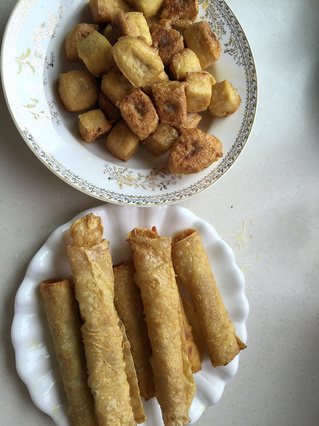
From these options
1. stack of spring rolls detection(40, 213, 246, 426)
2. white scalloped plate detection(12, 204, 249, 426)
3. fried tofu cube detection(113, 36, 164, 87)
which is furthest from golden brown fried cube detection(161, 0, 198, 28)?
stack of spring rolls detection(40, 213, 246, 426)

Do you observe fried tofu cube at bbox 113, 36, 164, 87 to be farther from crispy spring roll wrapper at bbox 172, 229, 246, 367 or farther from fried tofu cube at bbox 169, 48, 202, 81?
crispy spring roll wrapper at bbox 172, 229, 246, 367

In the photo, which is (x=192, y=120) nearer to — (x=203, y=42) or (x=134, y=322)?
(x=203, y=42)

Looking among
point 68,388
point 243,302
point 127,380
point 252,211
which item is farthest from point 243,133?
point 68,388

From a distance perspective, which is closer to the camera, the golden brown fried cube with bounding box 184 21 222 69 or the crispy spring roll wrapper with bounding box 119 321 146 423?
the crispy spring roll wrapper with bounding box 119 321 146 423

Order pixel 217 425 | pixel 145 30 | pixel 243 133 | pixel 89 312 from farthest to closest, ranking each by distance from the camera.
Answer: pixel 217 425, pixel 243 133, pixel 145 30, pixel 89 312

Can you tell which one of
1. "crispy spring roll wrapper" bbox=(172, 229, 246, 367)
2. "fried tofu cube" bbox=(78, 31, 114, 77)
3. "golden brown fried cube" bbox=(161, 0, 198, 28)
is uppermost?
"golden brown fried cube" bbox=(161, 0, 198, 28)

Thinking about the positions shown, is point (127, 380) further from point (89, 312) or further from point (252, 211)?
point (252, 211)

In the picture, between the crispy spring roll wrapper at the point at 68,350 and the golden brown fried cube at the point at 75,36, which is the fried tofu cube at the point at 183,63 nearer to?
the golden brown fried cube at the point at 75,36
